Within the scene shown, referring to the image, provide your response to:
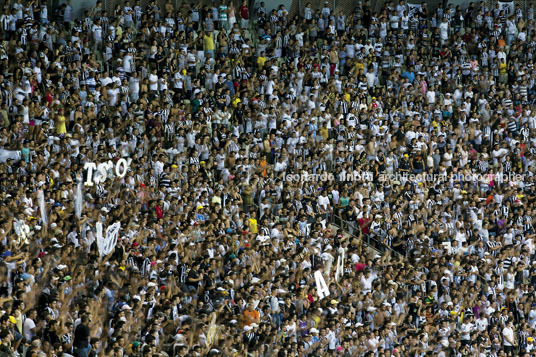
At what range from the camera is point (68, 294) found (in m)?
17.6

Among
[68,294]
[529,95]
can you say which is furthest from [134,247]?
[529,95]

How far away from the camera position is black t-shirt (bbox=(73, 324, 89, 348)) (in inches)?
Result: 655

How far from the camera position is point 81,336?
1669cm

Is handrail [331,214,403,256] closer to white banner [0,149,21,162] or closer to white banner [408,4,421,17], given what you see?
white banner [0,149,21,162]

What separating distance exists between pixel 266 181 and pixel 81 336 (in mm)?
8305

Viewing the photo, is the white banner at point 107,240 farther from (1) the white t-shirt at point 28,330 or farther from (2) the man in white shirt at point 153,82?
(2) the man in white shirt at point 153,82

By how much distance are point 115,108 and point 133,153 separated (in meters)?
1.48

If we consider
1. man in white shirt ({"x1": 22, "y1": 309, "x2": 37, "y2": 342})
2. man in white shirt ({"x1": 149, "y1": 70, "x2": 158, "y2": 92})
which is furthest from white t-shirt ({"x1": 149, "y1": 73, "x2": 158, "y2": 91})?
man in white shirt ({"x1": 22, "y1": 309, "x2": 37, "y2": 342})

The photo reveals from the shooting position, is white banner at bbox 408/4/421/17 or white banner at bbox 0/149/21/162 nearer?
white banner at bbox 0/149/21/162

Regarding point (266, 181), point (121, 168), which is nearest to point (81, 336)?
point (121, 168)

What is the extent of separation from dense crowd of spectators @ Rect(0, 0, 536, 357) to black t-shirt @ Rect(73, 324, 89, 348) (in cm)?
3

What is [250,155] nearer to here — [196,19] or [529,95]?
[196,19]

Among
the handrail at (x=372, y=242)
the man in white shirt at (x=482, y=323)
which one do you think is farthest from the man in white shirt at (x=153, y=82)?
the man in white shirt at (x=482, y=323)

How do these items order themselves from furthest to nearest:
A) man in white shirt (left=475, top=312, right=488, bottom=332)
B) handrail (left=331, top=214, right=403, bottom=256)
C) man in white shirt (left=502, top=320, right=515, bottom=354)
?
handrail (left=331, top=214, right=403, bottom=256) < man in white shirt (left=502, top=320, right=515, bottom=354) < man in white shirt (left=475, top=312, right=488, bottom=332)
